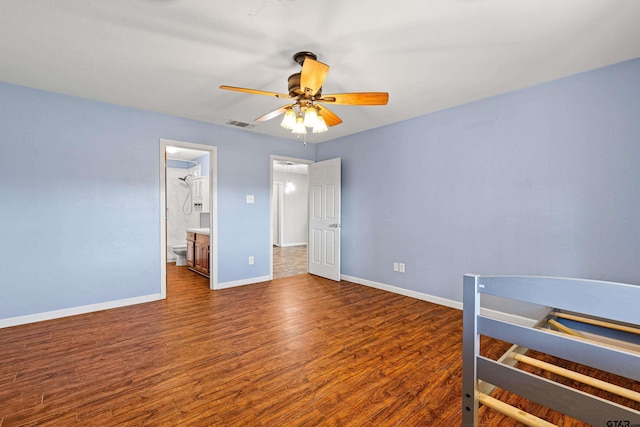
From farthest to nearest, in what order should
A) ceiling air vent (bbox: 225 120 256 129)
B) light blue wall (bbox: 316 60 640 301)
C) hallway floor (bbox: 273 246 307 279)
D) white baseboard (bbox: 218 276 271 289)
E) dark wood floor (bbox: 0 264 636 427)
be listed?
hallway floor (bbox: 273 246 307 279)
white baseboard (bbox: 218 276 271 289)
ceiling air vent (bbox: 225 120 256 129)
light blue wall (bbox: 316 60 640 301)
dark wood floor (bbox: 0 264 636 427)

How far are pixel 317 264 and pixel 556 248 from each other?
3.44 meters

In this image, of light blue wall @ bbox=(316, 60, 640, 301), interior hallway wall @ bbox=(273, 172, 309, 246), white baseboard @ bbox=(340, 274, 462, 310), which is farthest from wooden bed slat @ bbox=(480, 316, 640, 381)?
interior hallway wall @ bbox=(273, 172, 309, 246)

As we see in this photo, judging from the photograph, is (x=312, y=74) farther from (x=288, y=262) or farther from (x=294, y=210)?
(x=294, y=210)

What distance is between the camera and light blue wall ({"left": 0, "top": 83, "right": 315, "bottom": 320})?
9.88ft

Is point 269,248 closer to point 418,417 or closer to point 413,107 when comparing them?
point 413,107

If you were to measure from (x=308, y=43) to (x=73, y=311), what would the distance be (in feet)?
12.4

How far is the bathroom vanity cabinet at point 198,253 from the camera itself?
498 cm

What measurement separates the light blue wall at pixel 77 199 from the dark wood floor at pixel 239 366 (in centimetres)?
41

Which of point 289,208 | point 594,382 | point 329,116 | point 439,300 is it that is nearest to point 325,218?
point 439,300

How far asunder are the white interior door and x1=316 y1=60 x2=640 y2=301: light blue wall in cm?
51

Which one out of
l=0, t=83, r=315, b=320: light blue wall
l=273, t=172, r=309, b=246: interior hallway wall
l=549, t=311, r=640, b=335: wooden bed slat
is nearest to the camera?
l=549, t=311, r=640, b=335: wooden bed slat

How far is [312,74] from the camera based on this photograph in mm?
1979

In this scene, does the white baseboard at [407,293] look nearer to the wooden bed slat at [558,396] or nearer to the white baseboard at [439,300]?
the white baseboard at [439,300]

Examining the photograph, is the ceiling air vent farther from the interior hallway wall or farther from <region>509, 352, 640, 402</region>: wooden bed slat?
the interior hallway wall
